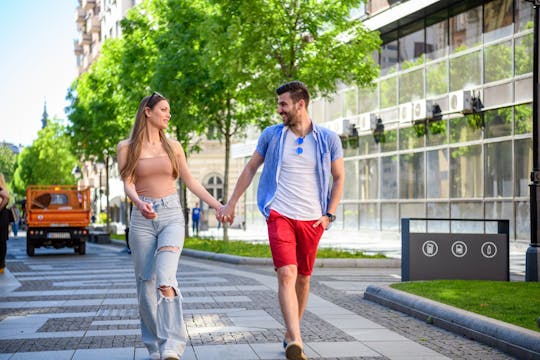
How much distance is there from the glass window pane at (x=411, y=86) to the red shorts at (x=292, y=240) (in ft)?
79.0

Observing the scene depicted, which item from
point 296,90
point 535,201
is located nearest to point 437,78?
point 535,201

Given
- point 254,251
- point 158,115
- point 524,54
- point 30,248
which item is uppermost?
point 524,54

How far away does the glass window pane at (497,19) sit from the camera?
25.4 meters

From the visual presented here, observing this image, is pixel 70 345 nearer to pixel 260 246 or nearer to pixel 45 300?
pixel 45 300

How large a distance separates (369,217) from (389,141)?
10.7 feet

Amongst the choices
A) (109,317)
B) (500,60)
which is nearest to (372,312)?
(109,317)

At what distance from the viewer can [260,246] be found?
77.4ft

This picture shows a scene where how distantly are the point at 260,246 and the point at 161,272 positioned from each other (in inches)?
689

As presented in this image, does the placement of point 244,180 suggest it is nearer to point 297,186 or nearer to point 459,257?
point 297,186

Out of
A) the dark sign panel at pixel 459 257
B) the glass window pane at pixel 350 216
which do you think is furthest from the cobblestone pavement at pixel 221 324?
the glass window pane at pixel 350 216

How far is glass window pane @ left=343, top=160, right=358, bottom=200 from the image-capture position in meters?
35.3

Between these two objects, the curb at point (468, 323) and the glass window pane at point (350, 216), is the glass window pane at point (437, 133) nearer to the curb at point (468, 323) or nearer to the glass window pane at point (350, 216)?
the glass window pane at point (350, 216)

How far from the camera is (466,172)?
89.4ft

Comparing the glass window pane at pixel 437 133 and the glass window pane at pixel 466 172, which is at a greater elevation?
the glass window pane at pixel 437 133
